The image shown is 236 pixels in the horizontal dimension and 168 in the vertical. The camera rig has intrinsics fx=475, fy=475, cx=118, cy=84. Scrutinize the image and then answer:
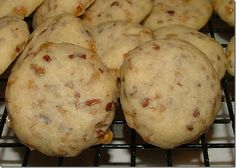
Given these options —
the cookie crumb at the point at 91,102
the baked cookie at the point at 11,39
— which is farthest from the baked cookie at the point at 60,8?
the cookie crumb at the point at 91,102

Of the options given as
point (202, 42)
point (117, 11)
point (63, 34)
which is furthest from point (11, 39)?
point (202, 42)

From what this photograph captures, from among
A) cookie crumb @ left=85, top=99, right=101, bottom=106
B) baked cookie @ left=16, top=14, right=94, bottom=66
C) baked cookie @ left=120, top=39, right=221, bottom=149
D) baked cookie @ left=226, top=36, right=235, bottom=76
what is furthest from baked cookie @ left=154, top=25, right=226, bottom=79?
cookie crumb @ left=85, top=99, right=101, bottom=106

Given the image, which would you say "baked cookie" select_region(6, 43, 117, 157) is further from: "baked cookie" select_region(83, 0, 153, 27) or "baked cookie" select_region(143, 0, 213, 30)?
"baked cookie" select_region(143, 0, 213, 30)

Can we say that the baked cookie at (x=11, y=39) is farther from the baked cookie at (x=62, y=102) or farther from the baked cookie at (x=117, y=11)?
the baked cookie at (x=117, y=11)

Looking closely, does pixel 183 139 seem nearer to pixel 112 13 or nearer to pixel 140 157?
pixel 140 157

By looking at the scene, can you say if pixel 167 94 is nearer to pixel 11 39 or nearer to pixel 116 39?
pixel 116 39

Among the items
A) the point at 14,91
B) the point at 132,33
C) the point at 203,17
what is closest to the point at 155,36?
the point at 132,33
